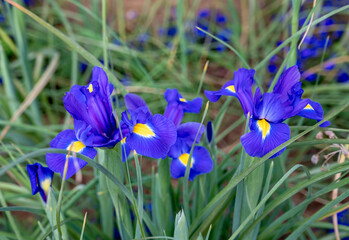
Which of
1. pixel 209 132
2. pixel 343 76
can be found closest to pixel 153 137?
pixel 209 132

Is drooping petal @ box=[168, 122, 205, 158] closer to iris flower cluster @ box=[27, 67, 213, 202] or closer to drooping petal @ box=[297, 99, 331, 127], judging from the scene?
iris flower cluster @ box=[27, 67, 213, 202]

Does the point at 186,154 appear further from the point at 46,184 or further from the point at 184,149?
the point at 46,184

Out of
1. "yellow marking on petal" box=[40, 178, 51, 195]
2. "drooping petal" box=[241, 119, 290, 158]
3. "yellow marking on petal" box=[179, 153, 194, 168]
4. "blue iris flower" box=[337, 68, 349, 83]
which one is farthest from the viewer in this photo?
"blue iris flower" box=[337, 68, 349, 83]

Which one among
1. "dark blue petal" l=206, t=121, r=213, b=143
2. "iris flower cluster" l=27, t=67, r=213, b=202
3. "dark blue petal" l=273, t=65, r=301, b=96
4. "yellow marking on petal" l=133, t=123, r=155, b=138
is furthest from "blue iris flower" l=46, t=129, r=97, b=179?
"dark blue petal" l=273, t=65, r=301, b=96

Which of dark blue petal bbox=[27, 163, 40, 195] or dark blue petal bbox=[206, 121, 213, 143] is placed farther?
dark blue petal bbox=[206, 121, 213, 143]

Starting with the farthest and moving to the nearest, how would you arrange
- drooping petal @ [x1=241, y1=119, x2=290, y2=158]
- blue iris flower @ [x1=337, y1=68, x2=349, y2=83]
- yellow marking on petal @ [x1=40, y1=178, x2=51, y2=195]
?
blue iris flower @ [x1=337, y1=68, x2=349, y2=83]
yellow marking on petal @ [x1=40, y1=178, x2=51, y2=195]
drooping petal @ [x1=241, y1=119, x2=290, y2=158]

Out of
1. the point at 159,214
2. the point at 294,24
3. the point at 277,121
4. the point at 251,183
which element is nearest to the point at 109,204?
the point at 159,214

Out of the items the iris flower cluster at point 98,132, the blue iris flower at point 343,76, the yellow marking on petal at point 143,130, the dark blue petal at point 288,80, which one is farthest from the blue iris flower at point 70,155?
the blue iris flower at point 343,76

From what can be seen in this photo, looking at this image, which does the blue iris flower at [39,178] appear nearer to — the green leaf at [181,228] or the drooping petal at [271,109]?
the green leaf at [181,228]
